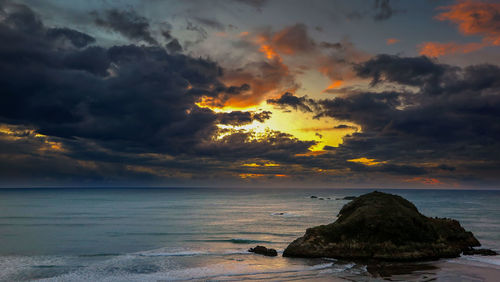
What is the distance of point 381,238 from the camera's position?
92.7 ft

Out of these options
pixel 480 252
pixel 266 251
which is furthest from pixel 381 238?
pixel 266 251

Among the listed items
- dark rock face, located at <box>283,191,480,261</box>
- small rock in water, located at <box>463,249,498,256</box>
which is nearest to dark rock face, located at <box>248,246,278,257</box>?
dark rock face, located at <box>283,191,480,261</box>

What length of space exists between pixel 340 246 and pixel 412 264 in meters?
5.35

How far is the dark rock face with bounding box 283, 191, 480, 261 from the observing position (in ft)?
90.6

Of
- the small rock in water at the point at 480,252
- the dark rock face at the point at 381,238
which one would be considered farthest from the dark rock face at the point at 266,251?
the small rock in water at the point at 480,252

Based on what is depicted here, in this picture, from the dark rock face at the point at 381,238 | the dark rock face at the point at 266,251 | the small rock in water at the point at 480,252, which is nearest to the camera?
the dark rock face at the point at 381,238

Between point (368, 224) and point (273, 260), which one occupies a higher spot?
point (368, 224)

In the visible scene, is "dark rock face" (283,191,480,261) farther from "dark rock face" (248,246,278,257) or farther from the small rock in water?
"dark rock face" (248,246,278,257)

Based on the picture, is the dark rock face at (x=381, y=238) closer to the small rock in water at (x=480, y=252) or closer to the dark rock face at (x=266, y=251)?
the small rock in water at (x=480, y=252)

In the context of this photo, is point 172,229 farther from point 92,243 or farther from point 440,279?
point 440,279

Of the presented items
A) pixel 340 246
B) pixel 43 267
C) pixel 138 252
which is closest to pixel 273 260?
pixel 340 246

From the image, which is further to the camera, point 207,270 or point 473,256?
point 473,256

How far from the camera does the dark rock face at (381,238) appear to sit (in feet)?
90.6

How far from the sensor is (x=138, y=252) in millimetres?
34906
